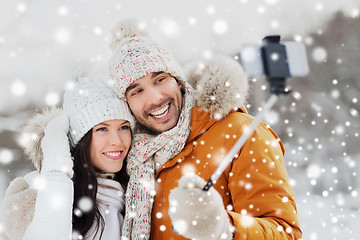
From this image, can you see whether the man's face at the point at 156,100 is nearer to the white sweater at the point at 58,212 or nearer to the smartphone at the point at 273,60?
the white sweater at the point at 58,212

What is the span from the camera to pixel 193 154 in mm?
1837

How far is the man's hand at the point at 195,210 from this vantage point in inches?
42.3

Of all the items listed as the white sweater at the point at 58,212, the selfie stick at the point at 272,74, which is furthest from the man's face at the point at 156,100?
the selfie stick at the point at 272,74

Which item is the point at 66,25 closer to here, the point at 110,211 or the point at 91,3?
the point at 91,3

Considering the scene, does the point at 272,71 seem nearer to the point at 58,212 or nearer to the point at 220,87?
the point at 220,87

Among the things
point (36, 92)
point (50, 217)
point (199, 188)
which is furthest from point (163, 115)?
point (36, 92)

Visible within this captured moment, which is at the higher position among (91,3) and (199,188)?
(91,3)

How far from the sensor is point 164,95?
2.07 m

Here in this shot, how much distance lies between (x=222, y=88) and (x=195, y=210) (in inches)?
34.5

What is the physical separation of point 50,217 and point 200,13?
4225 mm

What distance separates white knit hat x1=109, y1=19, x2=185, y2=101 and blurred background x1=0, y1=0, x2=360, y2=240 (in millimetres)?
1907

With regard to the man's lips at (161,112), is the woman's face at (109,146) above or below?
below

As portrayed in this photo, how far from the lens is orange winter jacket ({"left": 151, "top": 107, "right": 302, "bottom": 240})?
1397 millimetres

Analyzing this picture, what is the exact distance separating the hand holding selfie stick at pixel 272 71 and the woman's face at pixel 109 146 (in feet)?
3.87
